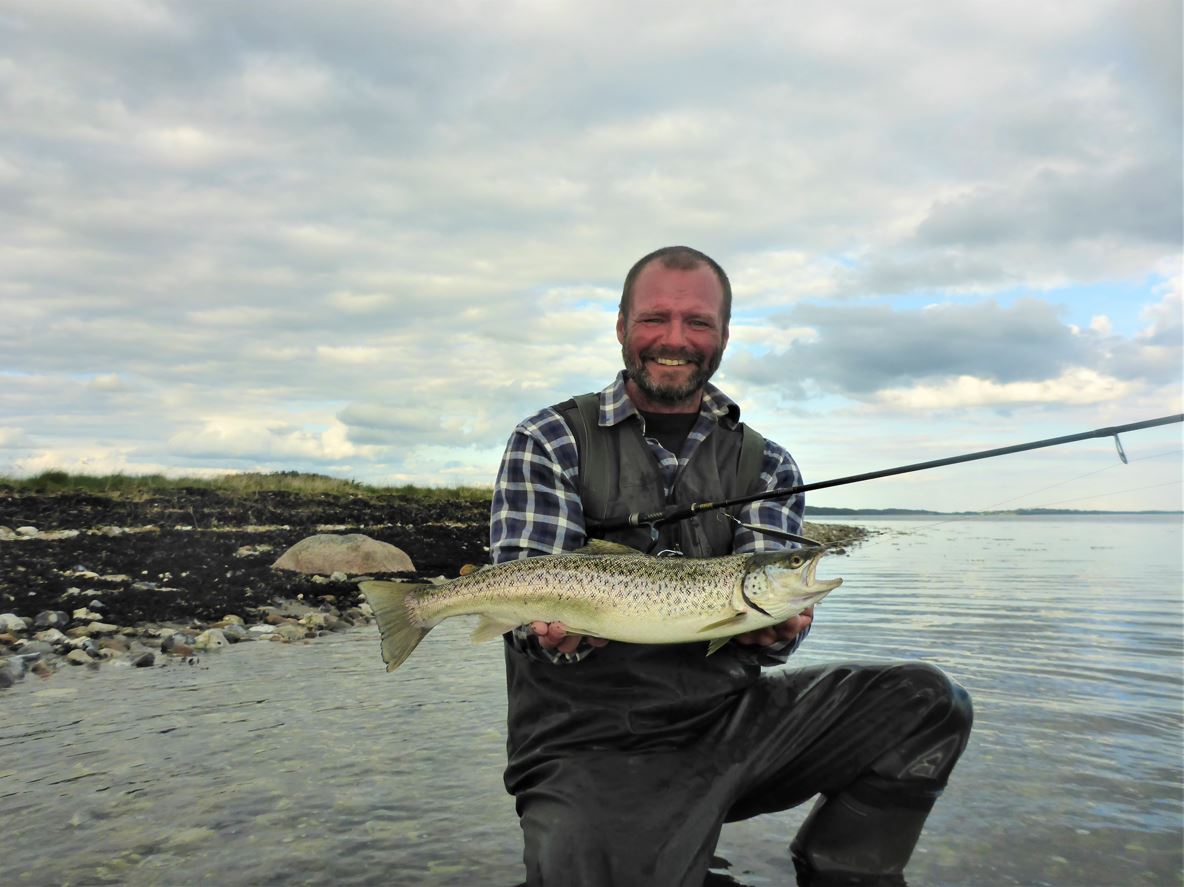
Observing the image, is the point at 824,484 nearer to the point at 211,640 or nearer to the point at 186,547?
the point at 211,640

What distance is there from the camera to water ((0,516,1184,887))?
441 centimetres

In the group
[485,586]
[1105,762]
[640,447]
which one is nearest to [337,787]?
[485,586]

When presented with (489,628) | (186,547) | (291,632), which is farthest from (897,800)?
(186,547)

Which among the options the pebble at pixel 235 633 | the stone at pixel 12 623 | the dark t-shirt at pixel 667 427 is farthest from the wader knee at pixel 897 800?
the stone at pixel 12 623

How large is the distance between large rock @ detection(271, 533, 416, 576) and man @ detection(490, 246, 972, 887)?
12093mm

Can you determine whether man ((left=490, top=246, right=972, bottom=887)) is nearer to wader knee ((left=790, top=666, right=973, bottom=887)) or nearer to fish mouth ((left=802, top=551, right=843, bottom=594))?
wader knee ((left=790, top=666, right=973, bottom=887))

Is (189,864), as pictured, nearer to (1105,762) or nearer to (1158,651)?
(1105,762)

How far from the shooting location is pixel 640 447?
4.61m

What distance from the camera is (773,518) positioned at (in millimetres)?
4809

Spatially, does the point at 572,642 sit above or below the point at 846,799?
above

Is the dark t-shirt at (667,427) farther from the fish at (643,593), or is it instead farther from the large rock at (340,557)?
the large rock at (340,557)

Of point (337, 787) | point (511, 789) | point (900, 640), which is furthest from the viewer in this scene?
point (900, 640)

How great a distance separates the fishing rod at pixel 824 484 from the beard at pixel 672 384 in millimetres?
601

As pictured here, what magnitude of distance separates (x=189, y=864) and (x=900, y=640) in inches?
366
